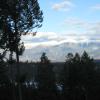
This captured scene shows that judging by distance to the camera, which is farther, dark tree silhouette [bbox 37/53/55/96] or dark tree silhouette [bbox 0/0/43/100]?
dark tree silhouette [bbox 37/53/55/96]

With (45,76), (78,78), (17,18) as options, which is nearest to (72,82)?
(78,78)

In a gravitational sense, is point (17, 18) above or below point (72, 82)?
above

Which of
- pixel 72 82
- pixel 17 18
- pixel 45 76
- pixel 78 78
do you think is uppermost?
pixel 17 18

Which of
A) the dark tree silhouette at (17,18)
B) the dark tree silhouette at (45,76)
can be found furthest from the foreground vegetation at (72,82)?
Result: the dark tree silhouette at (17,18)

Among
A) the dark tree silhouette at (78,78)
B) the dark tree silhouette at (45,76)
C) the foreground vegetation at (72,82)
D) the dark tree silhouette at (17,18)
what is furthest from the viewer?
the dark tree silhouette at (45,76)

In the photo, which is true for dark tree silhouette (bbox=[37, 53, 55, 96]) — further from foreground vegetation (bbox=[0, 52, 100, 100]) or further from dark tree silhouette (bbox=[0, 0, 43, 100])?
dark tree silhouette (bbox=[0, 0, 43, 100])

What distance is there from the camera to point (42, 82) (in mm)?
76438

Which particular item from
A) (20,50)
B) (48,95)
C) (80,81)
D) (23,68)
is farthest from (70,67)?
(23,68)

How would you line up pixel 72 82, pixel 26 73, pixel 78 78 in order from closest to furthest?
pixel 26 73, pixel 78 78, pixel 72 82

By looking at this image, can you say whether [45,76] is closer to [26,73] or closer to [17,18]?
[26,73]

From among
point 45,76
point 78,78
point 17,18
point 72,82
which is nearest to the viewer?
point 17,18

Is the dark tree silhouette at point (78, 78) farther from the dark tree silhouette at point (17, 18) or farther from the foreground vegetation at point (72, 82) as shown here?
the dark tree silhouette at point (17, 18)

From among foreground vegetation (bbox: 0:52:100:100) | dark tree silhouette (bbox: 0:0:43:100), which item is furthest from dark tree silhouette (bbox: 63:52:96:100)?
dark tree silhouette (bbox: 0:0:43:100)

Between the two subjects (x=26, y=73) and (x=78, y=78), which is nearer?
(x=26, y=73)
